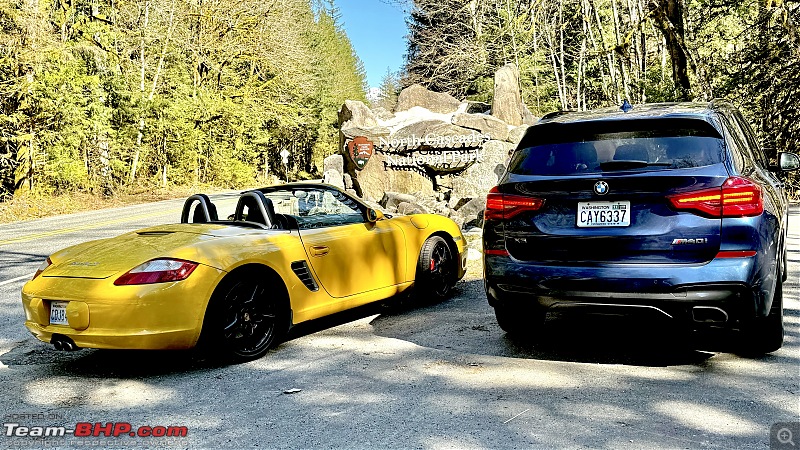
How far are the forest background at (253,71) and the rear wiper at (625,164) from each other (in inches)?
446

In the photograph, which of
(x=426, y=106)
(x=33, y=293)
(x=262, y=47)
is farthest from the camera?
(x=262, y=47)

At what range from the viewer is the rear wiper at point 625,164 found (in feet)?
13.9

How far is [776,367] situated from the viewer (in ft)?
14.3

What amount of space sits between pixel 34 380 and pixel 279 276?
1.72 meters

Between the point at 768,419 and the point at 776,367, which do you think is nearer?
the point at 768,419

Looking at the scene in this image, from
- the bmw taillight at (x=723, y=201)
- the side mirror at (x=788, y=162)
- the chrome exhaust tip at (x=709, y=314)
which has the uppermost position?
the side mirror at (x=788, y=162)

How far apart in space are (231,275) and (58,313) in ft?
3.64

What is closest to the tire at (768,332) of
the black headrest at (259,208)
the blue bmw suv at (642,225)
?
the blue bmw suv at (642,225)

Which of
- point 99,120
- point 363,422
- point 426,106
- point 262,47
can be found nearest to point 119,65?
point 99,120

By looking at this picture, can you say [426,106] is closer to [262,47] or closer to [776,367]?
[776,367]

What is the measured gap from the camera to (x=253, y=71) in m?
45.4

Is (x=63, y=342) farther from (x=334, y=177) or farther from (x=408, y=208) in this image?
(x=334, y=177)

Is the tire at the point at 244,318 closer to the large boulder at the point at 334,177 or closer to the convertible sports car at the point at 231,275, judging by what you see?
the convertible sports car at the point at 231,275

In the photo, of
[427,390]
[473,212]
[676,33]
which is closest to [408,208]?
[473,212]
